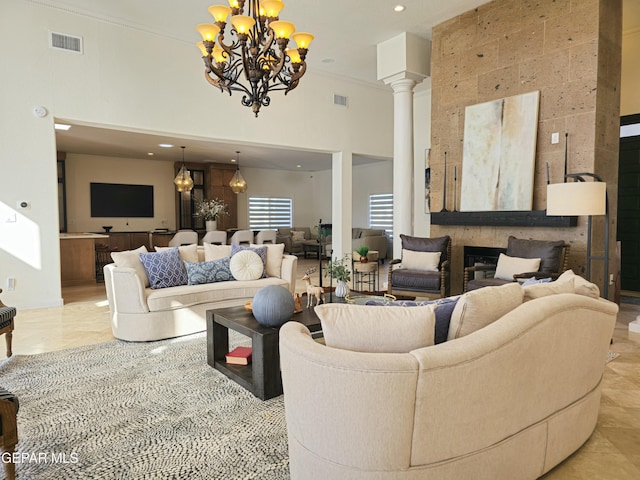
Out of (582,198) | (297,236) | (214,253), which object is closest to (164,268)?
(214,253)

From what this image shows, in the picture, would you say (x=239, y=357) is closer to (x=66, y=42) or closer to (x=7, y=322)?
(x=7, y=322)

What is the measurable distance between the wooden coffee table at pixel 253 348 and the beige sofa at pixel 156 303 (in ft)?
2.88

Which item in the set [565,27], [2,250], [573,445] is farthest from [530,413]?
[2,250]

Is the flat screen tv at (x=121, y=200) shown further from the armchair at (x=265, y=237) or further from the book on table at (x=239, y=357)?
the book on table at (x=239, y=357)

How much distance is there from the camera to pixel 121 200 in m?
10.8

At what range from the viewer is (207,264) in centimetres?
451

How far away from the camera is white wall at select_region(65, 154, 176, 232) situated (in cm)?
1015

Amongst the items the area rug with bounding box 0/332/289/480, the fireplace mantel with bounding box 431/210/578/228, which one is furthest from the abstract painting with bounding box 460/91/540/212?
the area rug with bounding box 0/332/289/480

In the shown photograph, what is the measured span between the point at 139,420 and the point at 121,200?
377 inches

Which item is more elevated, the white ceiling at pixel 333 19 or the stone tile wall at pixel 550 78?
the white ceiling at pixel 333 19

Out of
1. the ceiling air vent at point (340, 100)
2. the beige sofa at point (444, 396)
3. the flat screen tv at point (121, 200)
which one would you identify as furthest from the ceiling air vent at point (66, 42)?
the flat screen tv at point (121, 200)

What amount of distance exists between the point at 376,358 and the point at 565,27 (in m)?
5.06

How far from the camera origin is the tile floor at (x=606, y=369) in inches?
77.5

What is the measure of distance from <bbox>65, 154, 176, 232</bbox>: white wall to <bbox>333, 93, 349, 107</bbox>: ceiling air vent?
602 cm
